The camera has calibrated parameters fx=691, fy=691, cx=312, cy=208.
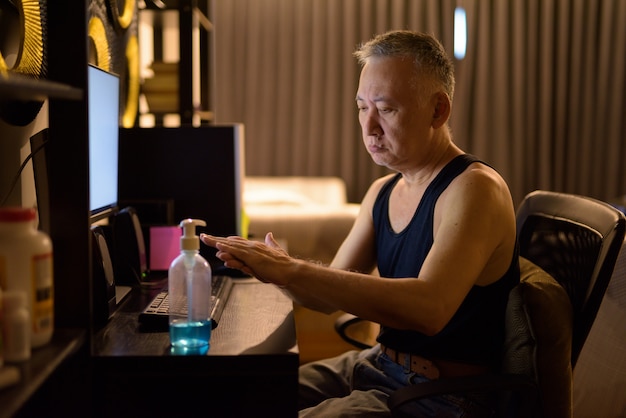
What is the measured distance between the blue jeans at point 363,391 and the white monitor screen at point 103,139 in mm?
677

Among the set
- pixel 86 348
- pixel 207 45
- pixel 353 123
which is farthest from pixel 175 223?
pixel 353 123

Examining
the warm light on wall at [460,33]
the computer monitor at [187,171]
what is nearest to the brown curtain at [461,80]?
the warm light on wall at [460,33]

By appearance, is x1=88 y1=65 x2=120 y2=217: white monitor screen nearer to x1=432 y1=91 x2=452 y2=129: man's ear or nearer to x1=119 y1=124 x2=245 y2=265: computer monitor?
x1=119 y1=124 x2=245 y2=265: computer monitor

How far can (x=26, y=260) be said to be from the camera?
958 mm

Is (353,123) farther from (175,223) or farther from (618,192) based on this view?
(175,223)

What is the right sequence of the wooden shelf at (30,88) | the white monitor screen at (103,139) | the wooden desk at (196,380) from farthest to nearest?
the white monitor screen at (103,139)
the wooden desk at (196,380)
the wooden shelf at (30,88)

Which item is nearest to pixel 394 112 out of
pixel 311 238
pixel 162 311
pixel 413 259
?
pixel 413 259

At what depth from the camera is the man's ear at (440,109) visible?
65.5 inches

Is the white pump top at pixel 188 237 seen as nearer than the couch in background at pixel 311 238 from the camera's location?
Yes

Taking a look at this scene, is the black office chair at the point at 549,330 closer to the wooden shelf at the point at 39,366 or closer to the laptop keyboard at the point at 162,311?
the laptop keyboard at the point at 162,311

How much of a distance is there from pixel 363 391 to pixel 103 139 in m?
0.89

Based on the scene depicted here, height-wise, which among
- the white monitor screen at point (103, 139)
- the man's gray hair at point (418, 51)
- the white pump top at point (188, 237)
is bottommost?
the white pump top at point (188, 237)

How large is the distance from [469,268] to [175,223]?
3.98ft

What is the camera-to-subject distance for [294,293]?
148 cm
